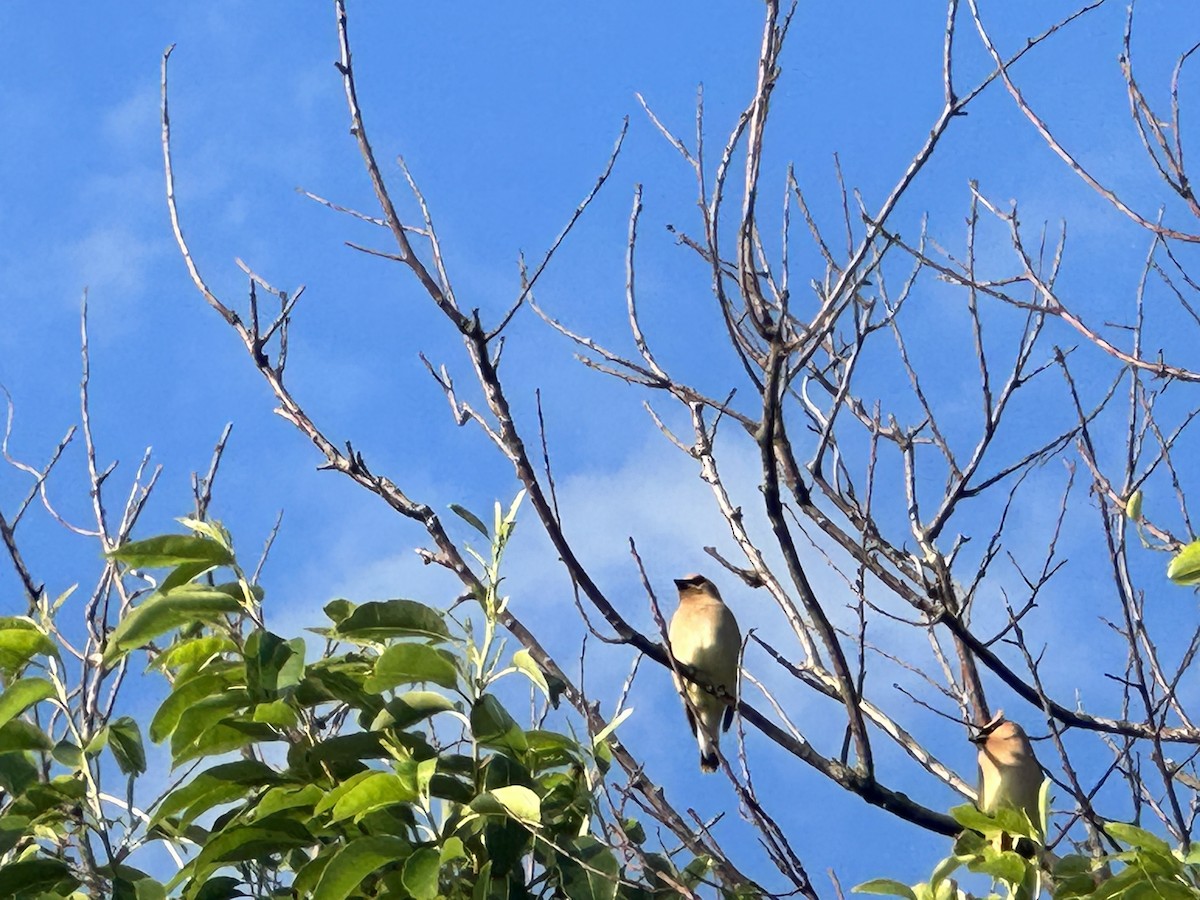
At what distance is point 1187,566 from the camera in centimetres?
314

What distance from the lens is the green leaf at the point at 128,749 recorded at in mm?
3014

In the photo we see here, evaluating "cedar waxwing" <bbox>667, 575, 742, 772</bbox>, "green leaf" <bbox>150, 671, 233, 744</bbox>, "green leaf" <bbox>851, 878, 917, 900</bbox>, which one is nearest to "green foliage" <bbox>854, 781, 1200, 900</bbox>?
"green leaf" <bbox>851, 878, 917, 900</bbox>

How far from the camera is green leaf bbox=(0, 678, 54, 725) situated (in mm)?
2863

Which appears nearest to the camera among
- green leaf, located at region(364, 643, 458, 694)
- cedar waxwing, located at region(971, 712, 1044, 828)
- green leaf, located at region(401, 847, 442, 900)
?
green leaf, located at region(401, 847, 442, 900)

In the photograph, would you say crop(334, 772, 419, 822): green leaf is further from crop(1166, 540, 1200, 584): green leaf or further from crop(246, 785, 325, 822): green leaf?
crop(1166, 540, 1200, 584): green leaf

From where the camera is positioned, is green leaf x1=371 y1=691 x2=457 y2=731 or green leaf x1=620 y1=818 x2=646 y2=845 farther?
green leaf x1=620 y1=818 x2=646 y2=845

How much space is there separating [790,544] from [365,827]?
51.2 inches

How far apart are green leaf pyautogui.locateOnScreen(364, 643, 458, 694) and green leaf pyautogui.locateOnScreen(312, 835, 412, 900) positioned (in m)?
0.28

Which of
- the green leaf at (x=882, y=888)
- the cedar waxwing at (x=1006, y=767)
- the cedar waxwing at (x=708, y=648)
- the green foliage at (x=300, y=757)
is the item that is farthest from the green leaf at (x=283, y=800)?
the cedar waxwing at (x=708, y=648)

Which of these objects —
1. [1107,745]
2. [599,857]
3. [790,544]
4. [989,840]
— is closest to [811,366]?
[1107,745]

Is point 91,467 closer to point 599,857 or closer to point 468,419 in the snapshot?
point 468,419

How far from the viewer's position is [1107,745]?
5.47m

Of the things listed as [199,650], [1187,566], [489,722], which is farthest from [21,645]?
[1187,566]

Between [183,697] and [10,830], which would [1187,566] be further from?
[10,830]
